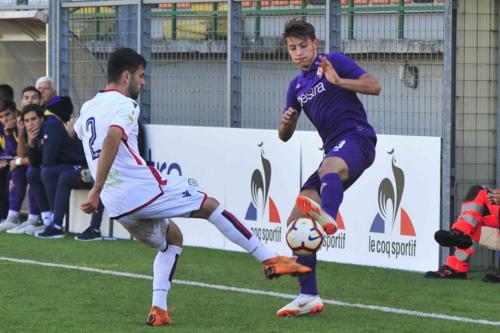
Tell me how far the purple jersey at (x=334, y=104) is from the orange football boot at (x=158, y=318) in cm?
155

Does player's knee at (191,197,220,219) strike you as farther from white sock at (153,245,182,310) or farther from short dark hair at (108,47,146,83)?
short dark hair at (108,47,146,83)

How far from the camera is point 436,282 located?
403 inches

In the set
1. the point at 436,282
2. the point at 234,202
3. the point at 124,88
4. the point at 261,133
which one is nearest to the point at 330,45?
the point at 261,133

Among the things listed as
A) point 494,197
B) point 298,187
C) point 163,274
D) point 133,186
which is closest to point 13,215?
point 298,187

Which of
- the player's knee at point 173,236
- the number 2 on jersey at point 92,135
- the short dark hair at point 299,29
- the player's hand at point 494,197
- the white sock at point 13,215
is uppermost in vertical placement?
the short dark hair at point 299,29

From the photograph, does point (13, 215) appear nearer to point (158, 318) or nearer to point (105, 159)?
point (158, 318)

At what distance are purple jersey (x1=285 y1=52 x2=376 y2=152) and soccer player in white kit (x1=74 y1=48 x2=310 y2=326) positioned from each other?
37.0 inches

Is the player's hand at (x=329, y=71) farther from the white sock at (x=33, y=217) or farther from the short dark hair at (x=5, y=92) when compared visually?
the short dark hair at (x=5, y=92)

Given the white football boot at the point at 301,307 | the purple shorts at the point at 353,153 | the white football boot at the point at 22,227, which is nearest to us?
the purple shorts at the point at 353,153

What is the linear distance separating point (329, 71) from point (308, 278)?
54.6 inches

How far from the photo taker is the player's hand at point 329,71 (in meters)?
7.99

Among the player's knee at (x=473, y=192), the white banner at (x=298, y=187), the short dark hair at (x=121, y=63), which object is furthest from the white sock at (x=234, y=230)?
the white banner at (x=298, y=187)

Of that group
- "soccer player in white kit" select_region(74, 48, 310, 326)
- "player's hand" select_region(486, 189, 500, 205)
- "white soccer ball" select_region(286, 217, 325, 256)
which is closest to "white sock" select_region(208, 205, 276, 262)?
"soccer player in white kit" select_region(74, 48, 310, 326)

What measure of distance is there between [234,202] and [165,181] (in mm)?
4835
